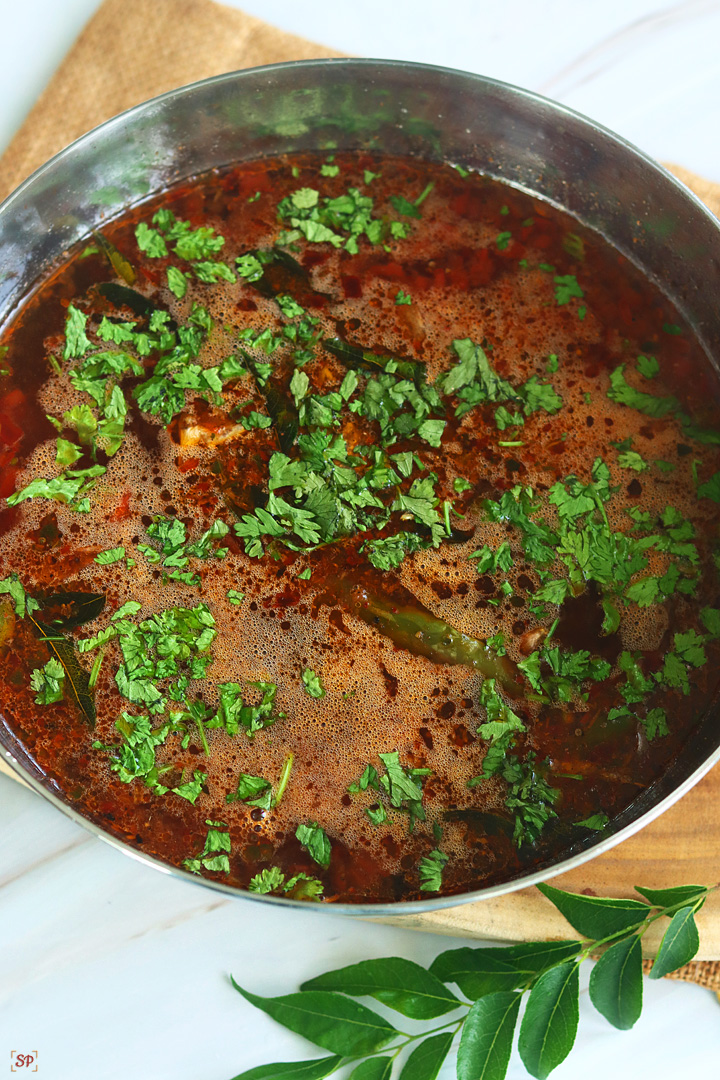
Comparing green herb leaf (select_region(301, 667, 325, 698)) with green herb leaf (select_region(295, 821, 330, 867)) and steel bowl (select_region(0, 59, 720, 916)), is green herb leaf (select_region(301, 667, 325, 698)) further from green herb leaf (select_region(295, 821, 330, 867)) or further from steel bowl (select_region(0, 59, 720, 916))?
steel bowl (select_region(0, 59, 720, 916))

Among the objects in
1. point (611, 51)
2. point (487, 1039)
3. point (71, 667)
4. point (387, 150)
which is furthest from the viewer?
point (611, 51)

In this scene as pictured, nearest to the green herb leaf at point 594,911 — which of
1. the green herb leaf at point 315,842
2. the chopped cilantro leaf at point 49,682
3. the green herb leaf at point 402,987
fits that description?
the green herb leaf at point 402,987

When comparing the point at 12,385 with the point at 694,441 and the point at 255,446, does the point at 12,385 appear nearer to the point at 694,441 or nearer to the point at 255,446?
the point at 255,446

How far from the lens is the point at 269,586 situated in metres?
1.59

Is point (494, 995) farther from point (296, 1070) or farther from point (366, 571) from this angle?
point (366, 571)

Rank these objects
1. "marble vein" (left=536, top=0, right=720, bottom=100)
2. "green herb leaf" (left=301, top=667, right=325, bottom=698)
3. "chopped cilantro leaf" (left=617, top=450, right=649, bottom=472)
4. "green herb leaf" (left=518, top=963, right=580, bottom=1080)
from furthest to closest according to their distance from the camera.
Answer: "marble vein" (left=536, top=0, right=720, bottom=100), "chopped cilantro leaf" (left=617, top=450, right=649, bottom=472), "green herb leaf" (left=301, top=667, right=325, bottom=698), "green herb leaf" (left=518, top=963, right=580, bottom=1080)

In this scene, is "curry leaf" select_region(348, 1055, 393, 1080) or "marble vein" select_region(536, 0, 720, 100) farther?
"marble vein" select_region(536, 0, 720, 100)

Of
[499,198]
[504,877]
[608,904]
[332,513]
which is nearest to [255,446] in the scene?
[332,513]

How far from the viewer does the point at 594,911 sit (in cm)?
147

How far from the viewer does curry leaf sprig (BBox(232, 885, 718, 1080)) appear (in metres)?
1.46

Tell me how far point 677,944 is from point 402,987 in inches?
17.8

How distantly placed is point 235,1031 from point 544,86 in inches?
79.9

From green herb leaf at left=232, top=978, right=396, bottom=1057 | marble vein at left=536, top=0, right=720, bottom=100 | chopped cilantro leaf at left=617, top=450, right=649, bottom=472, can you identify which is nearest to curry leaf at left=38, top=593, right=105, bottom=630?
green herb leaf at left=232, top=978, right=396, bottom=1057

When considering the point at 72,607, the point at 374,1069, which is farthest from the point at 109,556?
the point at 374,1069
